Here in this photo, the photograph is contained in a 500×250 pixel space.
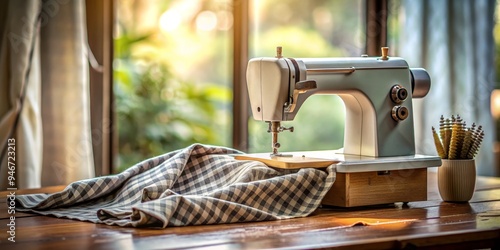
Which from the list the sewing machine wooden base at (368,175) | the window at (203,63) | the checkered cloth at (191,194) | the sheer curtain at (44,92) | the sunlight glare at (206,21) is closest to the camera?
the checkered cloth at (191,194)

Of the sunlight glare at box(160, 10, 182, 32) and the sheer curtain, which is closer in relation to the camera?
the sheer curtain

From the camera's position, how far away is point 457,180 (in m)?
2.18

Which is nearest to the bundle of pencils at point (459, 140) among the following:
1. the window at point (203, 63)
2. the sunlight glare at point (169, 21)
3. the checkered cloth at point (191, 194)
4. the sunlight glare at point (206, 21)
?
the checkered cloth at point (191, 194)

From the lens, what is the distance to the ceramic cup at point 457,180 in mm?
2174

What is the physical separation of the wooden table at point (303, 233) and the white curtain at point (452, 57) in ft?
7.51

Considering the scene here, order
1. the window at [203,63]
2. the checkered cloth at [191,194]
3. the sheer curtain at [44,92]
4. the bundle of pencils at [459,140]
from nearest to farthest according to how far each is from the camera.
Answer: the checkered cloth at [191,194] < the bundle of pencils at [459,140] < the sheer curtain at [44,92] < the window at [203,63]

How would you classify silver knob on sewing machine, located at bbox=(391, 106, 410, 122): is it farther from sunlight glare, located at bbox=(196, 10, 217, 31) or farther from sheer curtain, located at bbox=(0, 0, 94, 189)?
sunlight glare, located at bbox=(196, 10, 217, 31)

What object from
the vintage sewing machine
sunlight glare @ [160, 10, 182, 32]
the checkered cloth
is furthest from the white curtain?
the checkered cloth

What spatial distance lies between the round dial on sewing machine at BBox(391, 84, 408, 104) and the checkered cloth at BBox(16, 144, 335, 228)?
1.07 ft

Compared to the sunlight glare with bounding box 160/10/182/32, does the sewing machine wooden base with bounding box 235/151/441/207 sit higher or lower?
lower

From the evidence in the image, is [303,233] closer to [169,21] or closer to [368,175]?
[368,175]

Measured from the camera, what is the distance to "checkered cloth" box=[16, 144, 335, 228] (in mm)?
1804

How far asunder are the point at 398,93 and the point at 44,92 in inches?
62.8

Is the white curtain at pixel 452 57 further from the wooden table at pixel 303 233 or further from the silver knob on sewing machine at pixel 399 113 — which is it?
the wooden table at pixel 303 233
